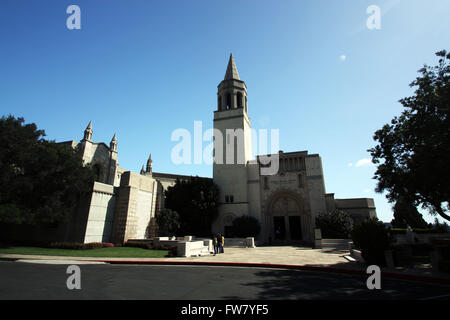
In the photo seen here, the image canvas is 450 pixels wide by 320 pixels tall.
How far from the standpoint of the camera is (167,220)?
2612 cm

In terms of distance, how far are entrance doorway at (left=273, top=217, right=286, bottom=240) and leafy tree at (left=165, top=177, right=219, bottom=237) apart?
8.22 meters

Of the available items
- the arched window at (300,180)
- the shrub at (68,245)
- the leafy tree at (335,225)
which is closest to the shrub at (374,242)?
the leafy tree at (335,225)

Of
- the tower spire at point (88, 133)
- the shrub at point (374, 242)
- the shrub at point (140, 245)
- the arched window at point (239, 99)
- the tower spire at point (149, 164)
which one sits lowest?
the shrub at point (140, 245)

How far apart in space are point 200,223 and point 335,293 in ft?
79.4

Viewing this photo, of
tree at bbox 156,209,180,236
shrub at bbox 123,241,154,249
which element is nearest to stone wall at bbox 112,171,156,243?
shrub at bbox 123,241,154,249

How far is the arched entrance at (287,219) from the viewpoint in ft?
97.8

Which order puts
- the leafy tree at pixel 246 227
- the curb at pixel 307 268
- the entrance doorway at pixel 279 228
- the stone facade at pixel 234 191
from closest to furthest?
the curb at pixel 307 268, the stone facade at pixel 234 191, the leafy tree at pixel 246 227, the entrance doorway at pixel 279 228

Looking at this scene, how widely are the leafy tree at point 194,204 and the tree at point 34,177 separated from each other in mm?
11105

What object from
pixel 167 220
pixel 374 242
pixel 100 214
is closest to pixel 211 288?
pixel 374 242

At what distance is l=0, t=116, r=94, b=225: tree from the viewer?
57.4 feet

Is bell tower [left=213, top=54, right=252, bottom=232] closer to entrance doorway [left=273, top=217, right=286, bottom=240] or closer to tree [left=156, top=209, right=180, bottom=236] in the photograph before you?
entrance doorway [left=273, top=217, right=286, bottom=240]

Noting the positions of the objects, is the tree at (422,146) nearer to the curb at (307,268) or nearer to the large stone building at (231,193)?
the curb at (307,268)
